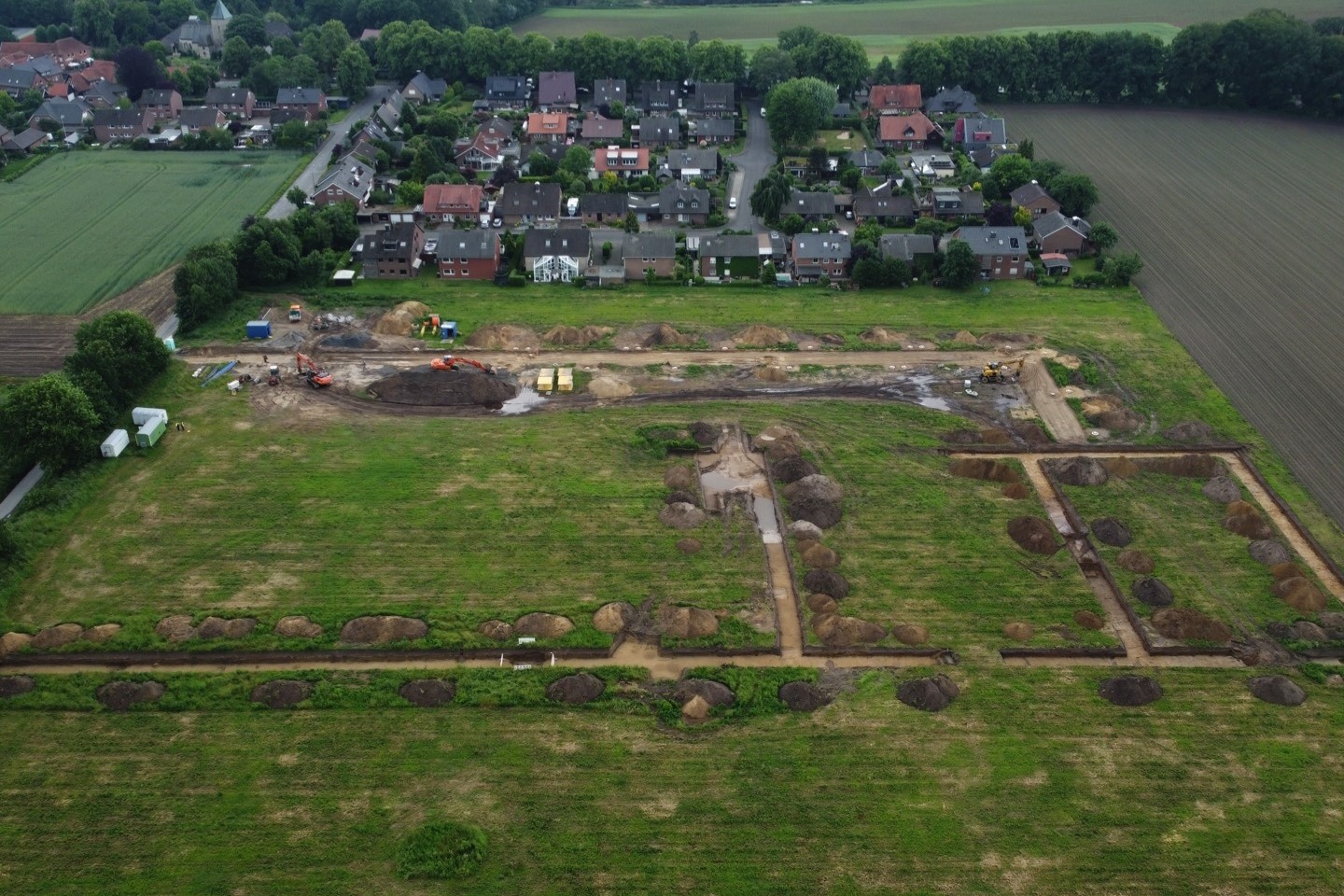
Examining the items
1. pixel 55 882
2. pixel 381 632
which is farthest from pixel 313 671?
pixel 55 882

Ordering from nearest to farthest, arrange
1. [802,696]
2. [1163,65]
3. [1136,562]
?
[802,696] → [1136,562] → [1163,65]

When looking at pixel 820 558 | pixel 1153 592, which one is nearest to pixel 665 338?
pixel 820 558

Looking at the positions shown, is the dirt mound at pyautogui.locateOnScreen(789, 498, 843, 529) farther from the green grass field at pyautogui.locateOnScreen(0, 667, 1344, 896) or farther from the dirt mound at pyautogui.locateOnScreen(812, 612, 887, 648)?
the green grass field at pyautogui.locateOnScreen(0, 667, 1344, 896)

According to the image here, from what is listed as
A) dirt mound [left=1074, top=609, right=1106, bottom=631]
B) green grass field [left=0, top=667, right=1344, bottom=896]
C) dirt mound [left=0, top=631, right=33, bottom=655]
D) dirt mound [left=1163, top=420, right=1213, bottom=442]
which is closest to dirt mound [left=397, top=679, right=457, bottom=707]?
green grass field [left=0, top=667, right=1344, bottom=896]

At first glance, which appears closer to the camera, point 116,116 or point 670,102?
point 116,116

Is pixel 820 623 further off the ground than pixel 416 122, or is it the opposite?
pixel 416 122

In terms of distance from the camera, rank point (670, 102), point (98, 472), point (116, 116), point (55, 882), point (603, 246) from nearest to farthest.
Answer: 1. point (55, 882)
2. point (98, 472)
3. point (603, 246)
4. point (116, 116)
5. point (670, 102)

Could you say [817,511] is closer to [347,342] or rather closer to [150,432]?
[347,342]

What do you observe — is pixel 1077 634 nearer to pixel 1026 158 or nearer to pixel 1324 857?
pixel 1324 857
